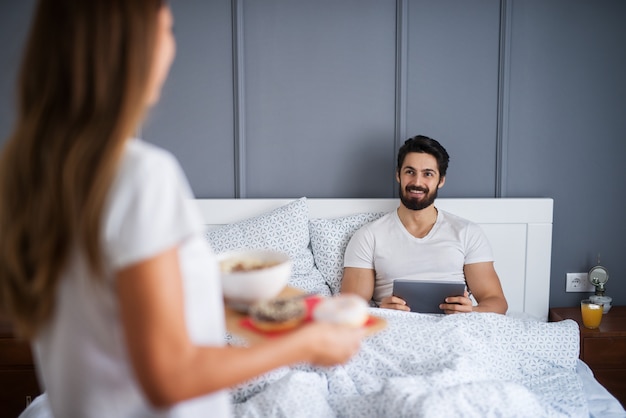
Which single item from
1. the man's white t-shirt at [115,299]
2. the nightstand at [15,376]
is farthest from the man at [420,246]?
the man's white t-shirt at [115,299]

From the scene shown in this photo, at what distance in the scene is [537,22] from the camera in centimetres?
279

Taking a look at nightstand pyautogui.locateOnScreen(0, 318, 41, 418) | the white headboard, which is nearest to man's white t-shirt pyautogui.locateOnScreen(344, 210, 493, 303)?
the white headboard

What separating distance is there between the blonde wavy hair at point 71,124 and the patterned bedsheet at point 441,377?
911mm

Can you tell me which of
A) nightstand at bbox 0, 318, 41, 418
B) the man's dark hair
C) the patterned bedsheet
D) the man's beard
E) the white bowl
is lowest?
nightstand at bbox 0, 318, 41, 418

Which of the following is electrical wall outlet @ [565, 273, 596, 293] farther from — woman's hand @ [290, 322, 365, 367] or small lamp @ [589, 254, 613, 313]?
woman's hand @ [290, 322, 365, 367]

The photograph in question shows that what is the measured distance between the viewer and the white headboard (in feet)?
8.98

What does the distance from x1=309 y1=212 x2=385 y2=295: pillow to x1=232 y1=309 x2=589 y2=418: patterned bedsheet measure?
0.57 m

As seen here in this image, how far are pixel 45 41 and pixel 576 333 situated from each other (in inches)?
77.6

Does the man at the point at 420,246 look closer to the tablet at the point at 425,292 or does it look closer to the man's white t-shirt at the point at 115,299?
the tablet at the point at 425,292

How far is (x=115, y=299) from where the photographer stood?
72 cm

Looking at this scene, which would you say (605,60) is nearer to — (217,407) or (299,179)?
(299,179)

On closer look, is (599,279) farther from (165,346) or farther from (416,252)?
(165,346)

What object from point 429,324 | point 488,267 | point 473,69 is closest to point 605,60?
point 473,69

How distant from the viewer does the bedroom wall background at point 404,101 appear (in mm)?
2783
